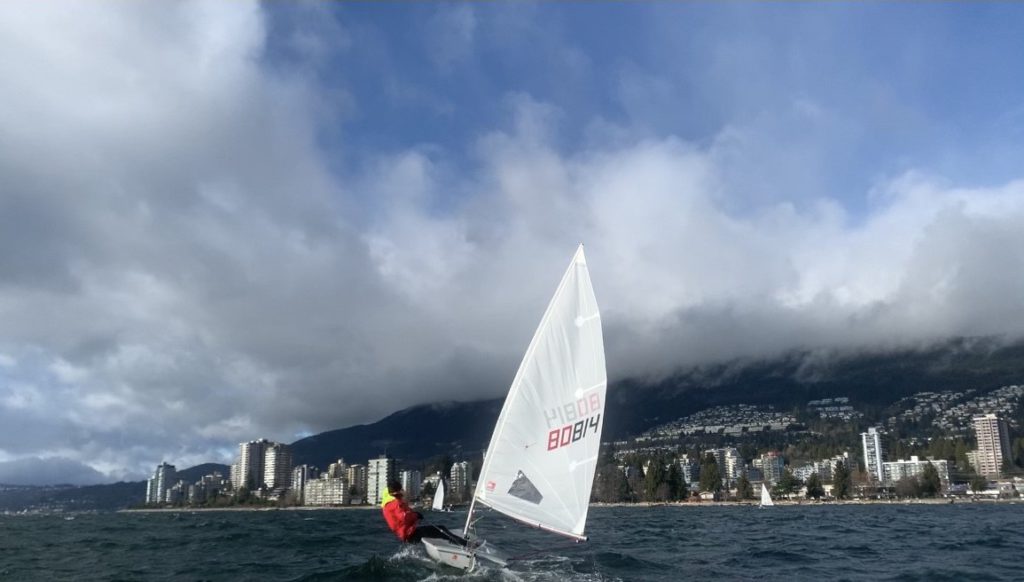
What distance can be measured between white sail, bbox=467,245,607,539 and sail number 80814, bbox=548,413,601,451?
0.02 meters

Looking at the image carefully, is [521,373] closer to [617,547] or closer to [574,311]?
[574,311]

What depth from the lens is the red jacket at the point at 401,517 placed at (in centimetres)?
1962

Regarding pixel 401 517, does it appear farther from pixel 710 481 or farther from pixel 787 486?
pixel 710 481

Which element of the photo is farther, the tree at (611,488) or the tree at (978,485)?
the tree at (611,488)

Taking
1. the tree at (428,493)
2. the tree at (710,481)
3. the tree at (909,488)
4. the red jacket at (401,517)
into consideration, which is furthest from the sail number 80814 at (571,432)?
the tree at (710,481)

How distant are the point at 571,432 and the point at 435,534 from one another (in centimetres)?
494

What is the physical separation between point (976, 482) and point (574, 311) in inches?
Result: 7282

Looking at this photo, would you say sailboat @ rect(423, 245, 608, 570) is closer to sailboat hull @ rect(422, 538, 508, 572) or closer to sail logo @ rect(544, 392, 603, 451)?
sail logo @ rect(544, 392, 603, 451)

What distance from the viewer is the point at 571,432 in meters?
17.6

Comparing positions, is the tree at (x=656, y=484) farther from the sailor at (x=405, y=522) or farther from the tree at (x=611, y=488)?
the sailor at (x=405, y=522)

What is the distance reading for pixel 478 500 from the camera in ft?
57.4

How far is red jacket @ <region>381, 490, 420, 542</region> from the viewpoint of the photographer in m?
19.6

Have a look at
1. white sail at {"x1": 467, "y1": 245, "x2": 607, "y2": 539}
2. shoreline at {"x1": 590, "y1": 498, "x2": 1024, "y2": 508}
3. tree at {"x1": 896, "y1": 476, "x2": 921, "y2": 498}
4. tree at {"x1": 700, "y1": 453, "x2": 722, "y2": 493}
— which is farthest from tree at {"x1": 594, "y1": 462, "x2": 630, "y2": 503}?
white sail at {"x1": 467, "y1": 245, "x2": 607, "y2": 539}

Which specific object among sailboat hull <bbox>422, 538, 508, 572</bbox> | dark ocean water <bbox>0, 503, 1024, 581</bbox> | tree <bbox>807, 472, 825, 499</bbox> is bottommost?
tree <bbox>807, 472, 825, 499</bbox>
